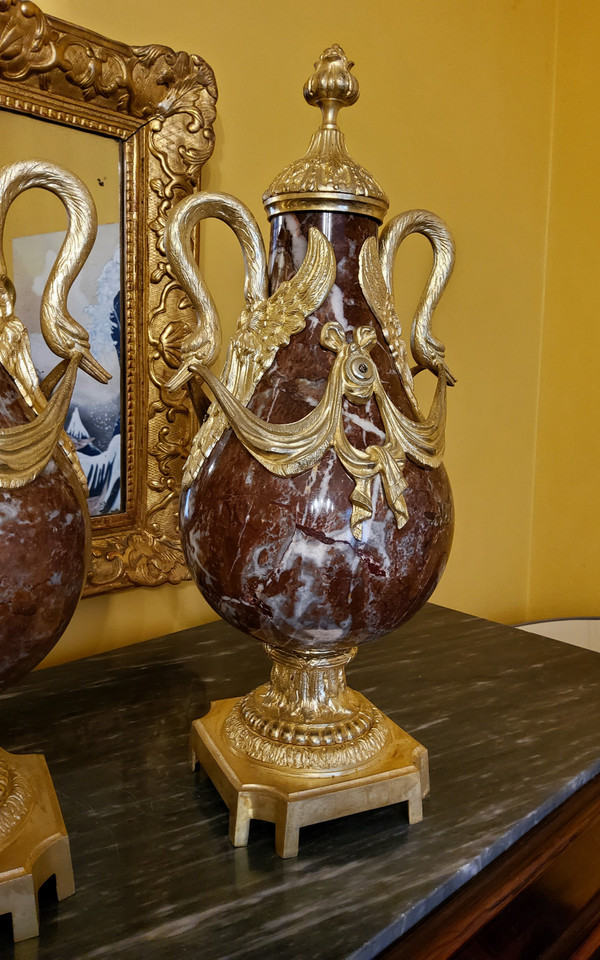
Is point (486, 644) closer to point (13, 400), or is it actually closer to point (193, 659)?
point (193, 659)

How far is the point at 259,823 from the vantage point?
0.69m

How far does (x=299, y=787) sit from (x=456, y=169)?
118 centimetres

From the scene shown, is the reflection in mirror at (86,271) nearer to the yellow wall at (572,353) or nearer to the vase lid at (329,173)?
the vase lid at (329,173)

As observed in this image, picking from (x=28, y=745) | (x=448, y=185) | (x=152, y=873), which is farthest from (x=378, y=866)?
(x=448, y=185)

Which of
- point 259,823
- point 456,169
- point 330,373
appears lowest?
point 259,823

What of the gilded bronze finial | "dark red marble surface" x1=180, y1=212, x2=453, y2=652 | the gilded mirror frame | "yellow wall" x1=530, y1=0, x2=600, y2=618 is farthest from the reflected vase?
"yellow wall" x1=530, y1=0, x2=600, y2=618

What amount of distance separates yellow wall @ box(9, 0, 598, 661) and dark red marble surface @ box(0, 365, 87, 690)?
1.58ft

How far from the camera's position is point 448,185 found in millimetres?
1420

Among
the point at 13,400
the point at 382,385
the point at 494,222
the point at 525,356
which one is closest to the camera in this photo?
the point at 13,400

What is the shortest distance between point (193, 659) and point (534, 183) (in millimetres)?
1226

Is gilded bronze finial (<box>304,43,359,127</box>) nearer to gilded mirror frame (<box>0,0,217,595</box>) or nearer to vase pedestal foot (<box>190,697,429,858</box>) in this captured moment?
gilded mirror frame (<box>0,0,217,595</box>)

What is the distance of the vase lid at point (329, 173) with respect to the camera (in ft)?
2.14

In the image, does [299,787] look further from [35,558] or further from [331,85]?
[331,85]

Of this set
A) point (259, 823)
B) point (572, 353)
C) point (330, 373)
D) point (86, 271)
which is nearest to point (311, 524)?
point (330, 373)
